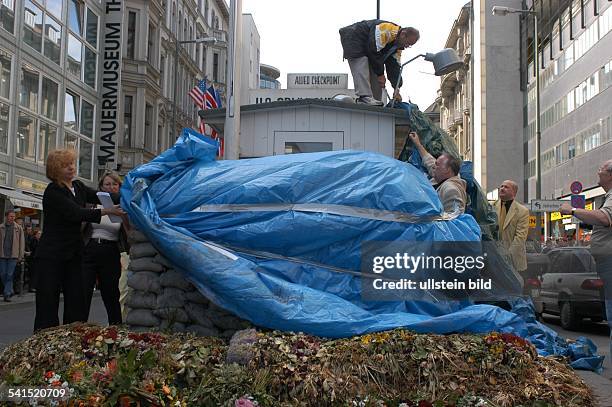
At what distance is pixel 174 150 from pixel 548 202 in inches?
472

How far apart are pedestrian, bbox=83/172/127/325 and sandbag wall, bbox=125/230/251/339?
32.4 inches

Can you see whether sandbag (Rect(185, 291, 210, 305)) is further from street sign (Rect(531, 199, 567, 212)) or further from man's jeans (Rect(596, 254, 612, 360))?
street sign (Rect(531, 199, 567, 212))

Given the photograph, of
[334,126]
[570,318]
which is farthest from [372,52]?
[570,318]

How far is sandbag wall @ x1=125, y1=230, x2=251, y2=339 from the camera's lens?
477 cm

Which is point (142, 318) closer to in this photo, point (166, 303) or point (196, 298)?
point (166, 303)

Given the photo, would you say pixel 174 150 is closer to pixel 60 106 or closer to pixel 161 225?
pixel 161 225

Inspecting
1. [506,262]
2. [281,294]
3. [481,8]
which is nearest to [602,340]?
[506,262]

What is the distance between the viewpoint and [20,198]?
63.6 ft

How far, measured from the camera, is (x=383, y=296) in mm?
4734

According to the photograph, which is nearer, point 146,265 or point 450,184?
point 146,265

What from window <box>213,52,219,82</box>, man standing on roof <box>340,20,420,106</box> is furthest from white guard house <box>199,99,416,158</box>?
window <box>213,52,219,82</box>

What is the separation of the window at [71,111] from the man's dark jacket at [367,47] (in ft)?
62.4

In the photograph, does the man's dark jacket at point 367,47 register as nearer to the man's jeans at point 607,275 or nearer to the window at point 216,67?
the man's jeans at point 607,275

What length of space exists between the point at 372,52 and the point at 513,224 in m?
3.62
